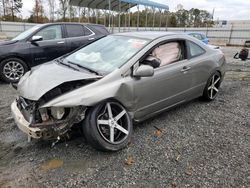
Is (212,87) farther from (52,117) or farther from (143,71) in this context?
(52,117)

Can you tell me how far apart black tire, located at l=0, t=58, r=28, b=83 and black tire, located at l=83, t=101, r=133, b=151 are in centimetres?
423

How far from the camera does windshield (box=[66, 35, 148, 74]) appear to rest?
10.5ft

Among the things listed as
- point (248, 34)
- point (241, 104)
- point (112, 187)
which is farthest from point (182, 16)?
point (112, 187)

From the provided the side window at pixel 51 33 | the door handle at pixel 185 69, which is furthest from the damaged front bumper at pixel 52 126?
the side window at pixel 51 33

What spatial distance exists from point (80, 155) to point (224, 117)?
2653mm

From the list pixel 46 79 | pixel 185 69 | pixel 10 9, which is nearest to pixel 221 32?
pixel 185 69

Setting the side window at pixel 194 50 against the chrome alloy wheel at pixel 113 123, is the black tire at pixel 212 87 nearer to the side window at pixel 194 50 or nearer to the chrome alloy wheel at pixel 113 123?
the side window at pixel 194 50

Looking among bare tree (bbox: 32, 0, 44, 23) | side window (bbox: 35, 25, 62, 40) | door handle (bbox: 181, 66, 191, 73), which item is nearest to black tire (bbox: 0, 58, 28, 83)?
side window (bbox: 35, 25, 62, 40)

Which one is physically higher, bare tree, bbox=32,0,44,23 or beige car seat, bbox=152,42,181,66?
bare tree, bbox=32,0,44,23

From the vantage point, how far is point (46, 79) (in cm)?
281

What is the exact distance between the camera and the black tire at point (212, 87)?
4.57m

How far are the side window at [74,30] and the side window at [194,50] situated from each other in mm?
4121

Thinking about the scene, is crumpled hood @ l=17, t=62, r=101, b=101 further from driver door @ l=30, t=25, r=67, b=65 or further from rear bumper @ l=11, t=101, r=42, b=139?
driver door @ l=30, t=25, r=67, b=65

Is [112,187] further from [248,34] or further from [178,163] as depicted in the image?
[248,34]
